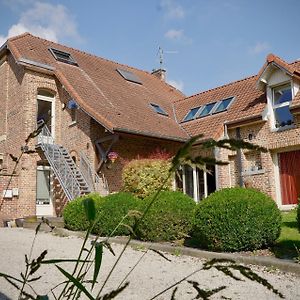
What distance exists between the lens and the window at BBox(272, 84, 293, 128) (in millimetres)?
14352

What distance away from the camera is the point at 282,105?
1453 centimetres

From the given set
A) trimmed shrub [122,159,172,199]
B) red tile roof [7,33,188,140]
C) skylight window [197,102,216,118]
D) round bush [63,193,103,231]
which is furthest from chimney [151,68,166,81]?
round bush [63,193,103,231]

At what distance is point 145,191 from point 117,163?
274cm

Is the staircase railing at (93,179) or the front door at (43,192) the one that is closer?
the staircase railing at (93,179)

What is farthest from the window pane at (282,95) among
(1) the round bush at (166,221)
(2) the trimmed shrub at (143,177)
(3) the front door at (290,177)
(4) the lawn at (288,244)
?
(1) the round bush at (166,221)

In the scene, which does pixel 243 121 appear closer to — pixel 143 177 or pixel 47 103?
pixel 143 177

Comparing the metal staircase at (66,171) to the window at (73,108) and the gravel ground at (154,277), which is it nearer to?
the window at (73,108)

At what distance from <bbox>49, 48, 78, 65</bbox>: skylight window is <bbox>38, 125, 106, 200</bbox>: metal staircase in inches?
173

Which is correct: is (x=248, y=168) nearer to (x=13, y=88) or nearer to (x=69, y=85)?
(x=69, y=85)

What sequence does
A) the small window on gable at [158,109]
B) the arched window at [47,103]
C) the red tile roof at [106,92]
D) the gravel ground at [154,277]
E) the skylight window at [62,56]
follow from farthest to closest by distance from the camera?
the small window on gable at [158,109] → the skylight window at [62,56] → the arched window at [47,103] → the red tile roof at [106,92] → the gravel ground at [154,277]

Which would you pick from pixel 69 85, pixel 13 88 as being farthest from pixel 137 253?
pixel 13 88

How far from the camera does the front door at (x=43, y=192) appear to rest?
17500 millimetres

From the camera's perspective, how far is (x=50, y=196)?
58.5ft

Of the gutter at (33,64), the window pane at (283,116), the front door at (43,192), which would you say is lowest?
the front door at (43,192)
